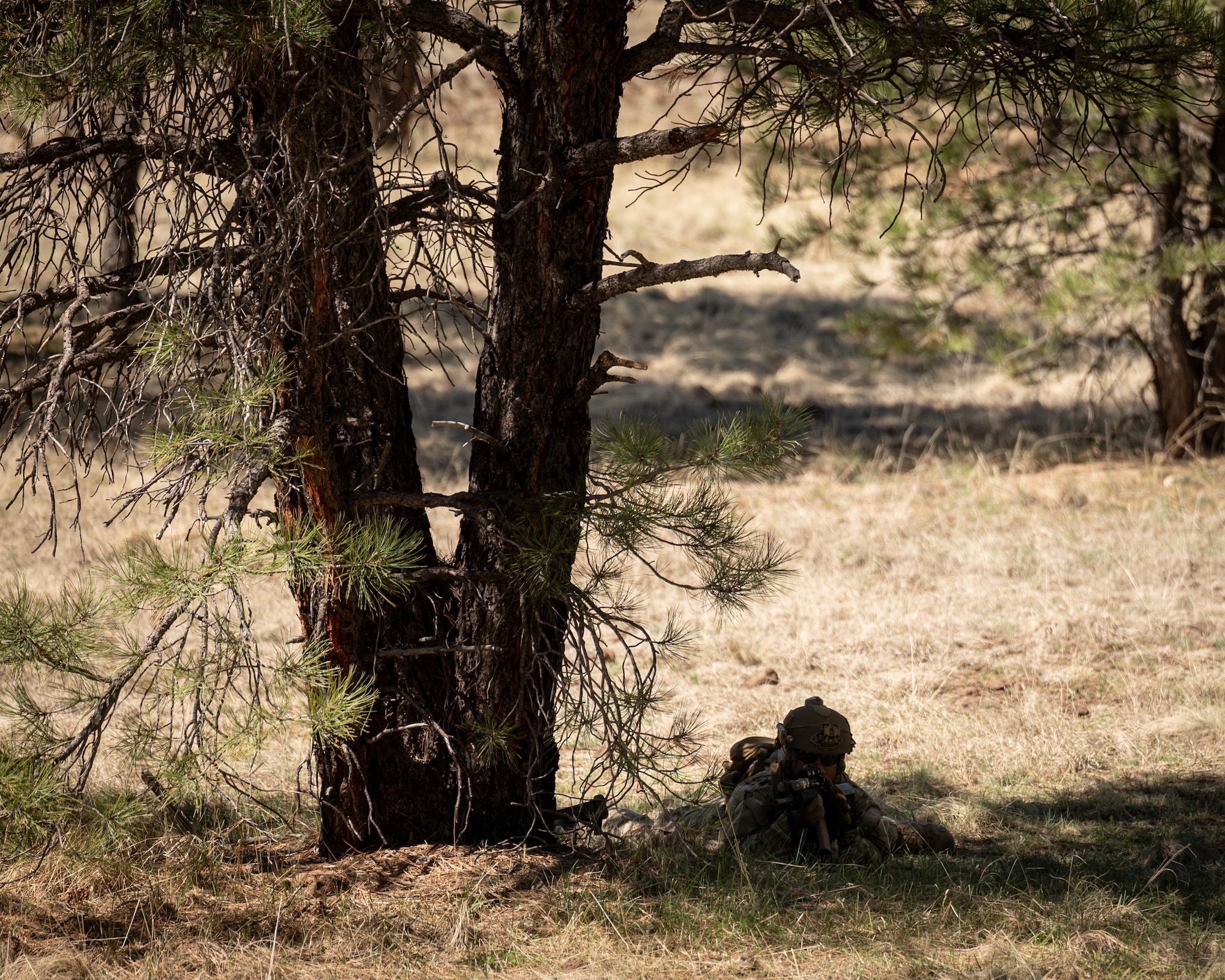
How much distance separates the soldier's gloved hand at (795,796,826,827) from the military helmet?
0.52 feet

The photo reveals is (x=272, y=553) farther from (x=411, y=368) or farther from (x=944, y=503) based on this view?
(x=411, y=368)

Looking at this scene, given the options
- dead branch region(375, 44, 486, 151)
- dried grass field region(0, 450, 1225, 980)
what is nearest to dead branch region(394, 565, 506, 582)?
dried grass field region(0, 450, 1225, 980)

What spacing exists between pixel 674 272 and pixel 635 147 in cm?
39

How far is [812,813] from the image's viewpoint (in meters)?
3.85

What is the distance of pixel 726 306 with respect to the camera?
624 inches

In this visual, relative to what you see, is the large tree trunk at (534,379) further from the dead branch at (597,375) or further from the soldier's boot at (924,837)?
the soldier's boot at (924,837)

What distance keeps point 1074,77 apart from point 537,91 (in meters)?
1.66

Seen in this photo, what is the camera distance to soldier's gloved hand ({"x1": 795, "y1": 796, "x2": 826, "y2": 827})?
384 centimetres

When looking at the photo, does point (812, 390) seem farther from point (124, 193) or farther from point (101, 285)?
point (101, 285)

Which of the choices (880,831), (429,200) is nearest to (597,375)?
(429,200)

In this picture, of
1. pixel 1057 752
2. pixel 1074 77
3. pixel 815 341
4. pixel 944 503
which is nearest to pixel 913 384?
pixel 815 341

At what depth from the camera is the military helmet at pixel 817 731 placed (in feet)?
12.6

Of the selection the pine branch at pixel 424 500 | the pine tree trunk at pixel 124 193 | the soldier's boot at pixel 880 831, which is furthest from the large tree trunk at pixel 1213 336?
the pine tree trunk at pixel 124 193

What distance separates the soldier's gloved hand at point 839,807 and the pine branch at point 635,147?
213cm
